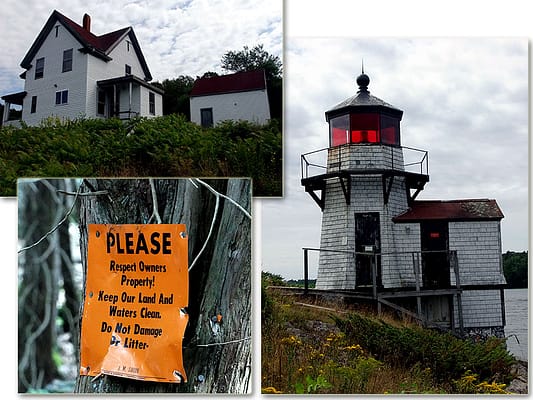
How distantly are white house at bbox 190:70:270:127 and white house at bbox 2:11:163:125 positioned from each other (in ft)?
0.69

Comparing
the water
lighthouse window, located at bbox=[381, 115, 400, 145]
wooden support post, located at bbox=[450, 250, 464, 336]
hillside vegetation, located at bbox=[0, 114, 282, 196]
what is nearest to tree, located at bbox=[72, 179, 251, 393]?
hillside vegetation, located at bbox=[0, 114, 282, 196]

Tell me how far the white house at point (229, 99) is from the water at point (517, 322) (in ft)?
5.26

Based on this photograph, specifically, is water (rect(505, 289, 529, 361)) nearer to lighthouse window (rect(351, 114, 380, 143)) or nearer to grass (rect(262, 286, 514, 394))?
grass (rect(262, 286, 514, 394))

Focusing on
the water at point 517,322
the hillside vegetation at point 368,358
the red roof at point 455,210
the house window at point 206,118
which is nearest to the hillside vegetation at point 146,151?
the house window at point 206,118

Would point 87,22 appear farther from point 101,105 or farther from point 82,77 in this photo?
point 101,105

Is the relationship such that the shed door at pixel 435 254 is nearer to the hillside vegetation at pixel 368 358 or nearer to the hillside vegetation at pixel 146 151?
the hillside vegetation at pixel 368 358

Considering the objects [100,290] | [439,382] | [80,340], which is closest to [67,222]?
[100,290]

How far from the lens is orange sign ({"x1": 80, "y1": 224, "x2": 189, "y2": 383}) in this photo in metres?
3.07

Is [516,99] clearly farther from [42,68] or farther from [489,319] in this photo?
[42,68]

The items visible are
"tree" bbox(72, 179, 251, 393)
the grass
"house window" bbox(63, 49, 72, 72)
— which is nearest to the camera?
"tree" bbox(72, 179, 251, 393)

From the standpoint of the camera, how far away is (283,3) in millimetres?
3285

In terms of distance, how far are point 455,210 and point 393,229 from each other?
0.34 m

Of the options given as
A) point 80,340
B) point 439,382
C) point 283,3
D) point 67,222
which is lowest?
point 439,382

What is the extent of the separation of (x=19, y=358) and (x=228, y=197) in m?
1.36
